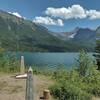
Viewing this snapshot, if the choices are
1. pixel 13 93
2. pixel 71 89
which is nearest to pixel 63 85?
pixel 71 89

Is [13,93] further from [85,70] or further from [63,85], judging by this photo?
[85,70]

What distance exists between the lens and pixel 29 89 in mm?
9203

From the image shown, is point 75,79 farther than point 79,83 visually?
Yes

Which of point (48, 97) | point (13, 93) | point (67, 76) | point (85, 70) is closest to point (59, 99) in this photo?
point (48, 97)

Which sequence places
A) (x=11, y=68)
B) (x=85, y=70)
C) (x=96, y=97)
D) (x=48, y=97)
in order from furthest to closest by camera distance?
1. (x=11, y=68)
2. (x=85, y=70)
3. (x=96, y=97)
4. (x=48, y=97)

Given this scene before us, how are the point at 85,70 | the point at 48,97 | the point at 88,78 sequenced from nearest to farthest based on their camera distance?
the point at 48,97 < the point at 88,78 < the point at 85,70

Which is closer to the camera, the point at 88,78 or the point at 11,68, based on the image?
the point at 88,78

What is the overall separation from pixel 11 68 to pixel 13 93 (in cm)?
1130

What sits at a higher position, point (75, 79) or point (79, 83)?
point (75, 79)

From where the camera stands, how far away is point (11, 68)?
27.2m

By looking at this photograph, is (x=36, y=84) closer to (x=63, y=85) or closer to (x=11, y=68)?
(x=63, y=85)

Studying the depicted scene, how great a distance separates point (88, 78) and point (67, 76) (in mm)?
1723

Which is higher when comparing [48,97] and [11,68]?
[11,68]

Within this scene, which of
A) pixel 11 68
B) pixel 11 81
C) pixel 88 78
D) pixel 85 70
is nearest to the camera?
pixel 11 81
